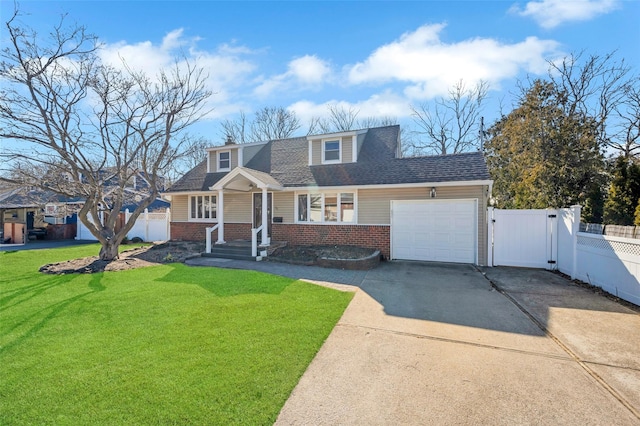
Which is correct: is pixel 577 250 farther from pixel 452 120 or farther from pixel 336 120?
pixel 336 120

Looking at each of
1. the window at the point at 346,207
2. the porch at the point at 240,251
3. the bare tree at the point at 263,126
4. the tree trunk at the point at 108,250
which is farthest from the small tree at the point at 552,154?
the bare tree at the point at 263,126

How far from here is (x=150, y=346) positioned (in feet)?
12.6

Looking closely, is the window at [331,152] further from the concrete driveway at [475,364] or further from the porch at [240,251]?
the concrete driveway at [475,364]

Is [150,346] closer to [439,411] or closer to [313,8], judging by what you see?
[439,411]

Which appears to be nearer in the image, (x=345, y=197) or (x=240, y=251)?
(x=240, y=251)

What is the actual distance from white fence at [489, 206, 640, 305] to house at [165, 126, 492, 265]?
68cm

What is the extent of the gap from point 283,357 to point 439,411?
1.81m

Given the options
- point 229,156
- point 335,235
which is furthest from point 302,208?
point 229,156

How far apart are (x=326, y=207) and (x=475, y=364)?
8.89 metres

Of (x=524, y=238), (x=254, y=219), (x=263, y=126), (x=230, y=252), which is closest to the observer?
(x=524, y=238)

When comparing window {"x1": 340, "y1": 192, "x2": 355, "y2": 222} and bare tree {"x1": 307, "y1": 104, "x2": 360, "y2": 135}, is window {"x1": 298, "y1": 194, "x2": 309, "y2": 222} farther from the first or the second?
bare tree {"x1": 307, "y1": 104, "x2": 360, "y2": 135}

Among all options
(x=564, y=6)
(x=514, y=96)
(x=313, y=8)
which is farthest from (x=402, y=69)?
(x=514, y=96)

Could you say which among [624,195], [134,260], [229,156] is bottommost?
[134,260]

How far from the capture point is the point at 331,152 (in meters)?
13.6
